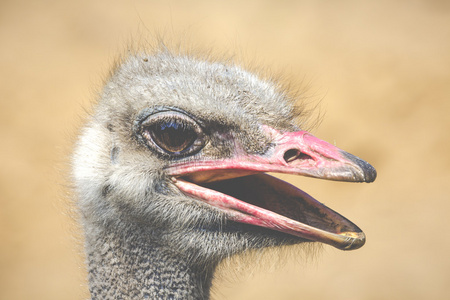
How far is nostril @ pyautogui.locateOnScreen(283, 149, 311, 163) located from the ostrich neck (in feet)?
1.41

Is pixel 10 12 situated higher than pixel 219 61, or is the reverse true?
pixel 219 61

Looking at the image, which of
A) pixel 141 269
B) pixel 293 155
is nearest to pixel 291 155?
pixel 293 155

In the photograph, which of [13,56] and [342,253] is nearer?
[342,253]

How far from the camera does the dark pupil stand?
1.59 meters

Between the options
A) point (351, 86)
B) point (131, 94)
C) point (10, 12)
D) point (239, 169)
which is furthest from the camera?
point (10, 12)

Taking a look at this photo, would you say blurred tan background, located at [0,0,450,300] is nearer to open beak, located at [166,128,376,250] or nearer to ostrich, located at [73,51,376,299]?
ostrich, located at [73,51,376,299]

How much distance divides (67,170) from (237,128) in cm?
73

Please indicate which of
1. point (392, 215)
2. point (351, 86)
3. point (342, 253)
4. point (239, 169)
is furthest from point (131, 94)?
point (351, 86)

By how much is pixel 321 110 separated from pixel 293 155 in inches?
178

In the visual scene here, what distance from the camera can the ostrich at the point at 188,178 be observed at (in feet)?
5.08

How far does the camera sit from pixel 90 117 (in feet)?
6.14

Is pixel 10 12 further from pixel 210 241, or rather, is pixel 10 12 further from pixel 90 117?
pixel 210 241

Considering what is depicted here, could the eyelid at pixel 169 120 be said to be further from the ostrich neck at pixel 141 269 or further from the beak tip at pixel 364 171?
the beak tip at pixel 364 171

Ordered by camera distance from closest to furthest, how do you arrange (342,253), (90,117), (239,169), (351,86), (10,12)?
(239,169) < (90,117) < (342,253) < (351,86) < (10,12)
